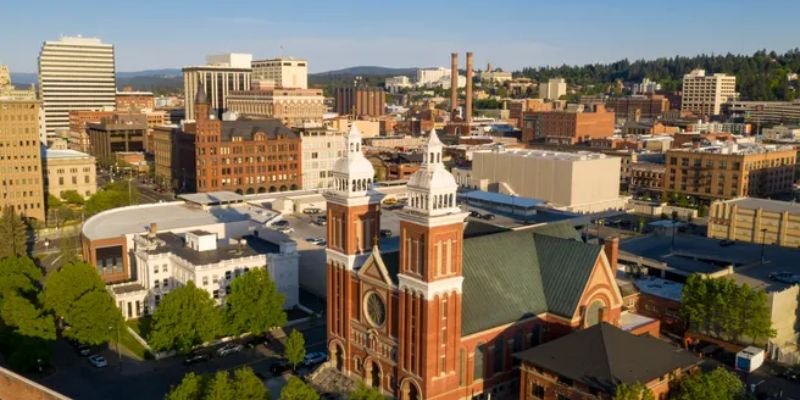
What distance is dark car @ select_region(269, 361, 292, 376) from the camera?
64.5 metres

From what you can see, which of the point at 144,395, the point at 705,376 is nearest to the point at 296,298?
the point at 144,395

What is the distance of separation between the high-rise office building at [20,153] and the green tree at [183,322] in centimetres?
7411

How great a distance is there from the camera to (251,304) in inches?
2707

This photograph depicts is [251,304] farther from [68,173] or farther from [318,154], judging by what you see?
[68,173]

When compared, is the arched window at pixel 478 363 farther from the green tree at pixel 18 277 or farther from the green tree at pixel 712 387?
the green tree at pixel 18 277

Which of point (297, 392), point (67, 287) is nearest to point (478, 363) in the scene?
point (297, 392)

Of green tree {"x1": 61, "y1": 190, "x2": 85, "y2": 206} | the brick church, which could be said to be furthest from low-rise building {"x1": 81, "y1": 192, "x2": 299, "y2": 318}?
green tree {"x1": 61, "y1": 190, "x2": 85, "y2": 206}

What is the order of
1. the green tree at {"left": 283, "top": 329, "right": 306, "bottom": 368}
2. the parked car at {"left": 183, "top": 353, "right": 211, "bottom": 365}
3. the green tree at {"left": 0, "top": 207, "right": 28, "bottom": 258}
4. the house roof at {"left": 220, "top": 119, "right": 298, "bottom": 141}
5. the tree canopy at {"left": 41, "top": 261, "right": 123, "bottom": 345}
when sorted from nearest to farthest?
the green tree at {"left": 283, "top": 329, "right": 306, "bottom": 368} → the parked car at {"left": 183, "top": 353, "right": 211, "bottom": 365} → the tree canopy at {"left": 41, "top": 261, "right": 123, "bottom": 345} → the green tree at {"left": 0, "top": 207, "right": 28, "bottom": 258} → the house roof at {"left": 220, "top": 119, "right": 298, "bottom": 141}

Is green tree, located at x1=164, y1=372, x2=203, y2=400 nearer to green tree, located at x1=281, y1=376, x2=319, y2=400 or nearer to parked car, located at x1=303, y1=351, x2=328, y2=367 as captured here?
green tree, located at x1=281, y1=376, x2=319, y2=400

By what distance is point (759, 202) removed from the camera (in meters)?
114

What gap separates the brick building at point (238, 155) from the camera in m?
146

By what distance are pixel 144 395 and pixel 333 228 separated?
2076 centimetres

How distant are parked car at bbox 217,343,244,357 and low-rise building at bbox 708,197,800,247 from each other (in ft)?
249

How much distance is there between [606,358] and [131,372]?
4107 cm
